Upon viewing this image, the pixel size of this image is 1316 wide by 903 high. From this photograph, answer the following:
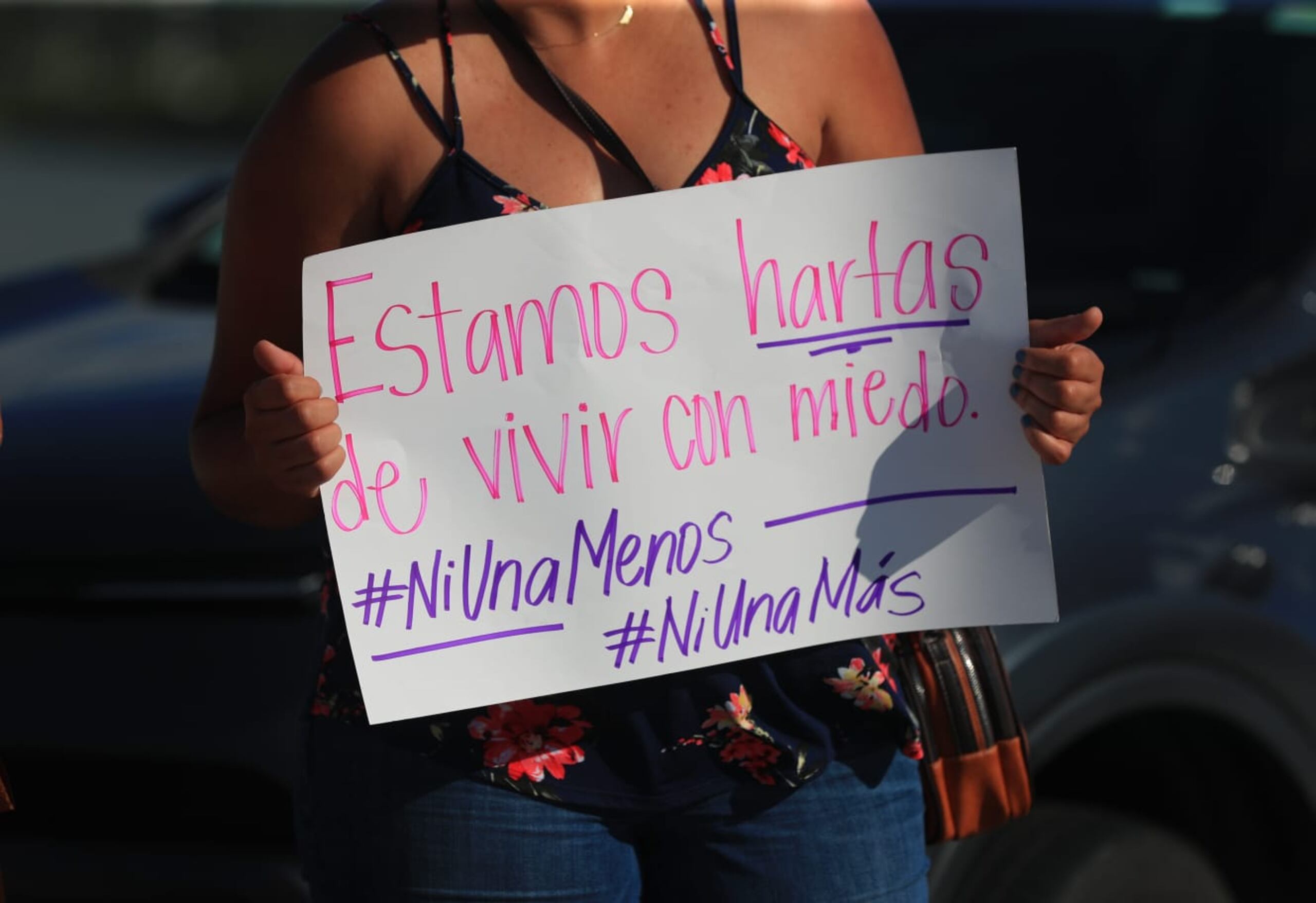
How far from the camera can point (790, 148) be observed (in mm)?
1474

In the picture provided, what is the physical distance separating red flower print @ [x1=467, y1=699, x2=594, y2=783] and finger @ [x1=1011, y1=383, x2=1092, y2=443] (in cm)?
50

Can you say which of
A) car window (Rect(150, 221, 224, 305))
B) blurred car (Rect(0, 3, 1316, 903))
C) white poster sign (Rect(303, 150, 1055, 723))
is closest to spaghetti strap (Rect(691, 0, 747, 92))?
white poster sign (Rect(303, 150, 1055, 723))

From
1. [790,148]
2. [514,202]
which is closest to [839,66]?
[790,148]

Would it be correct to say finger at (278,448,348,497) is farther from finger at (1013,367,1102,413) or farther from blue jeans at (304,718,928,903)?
finger at (1013,367,1102,413)

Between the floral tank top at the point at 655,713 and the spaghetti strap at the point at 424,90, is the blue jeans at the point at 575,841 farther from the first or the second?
the spaghetti strap at the point at 424,90

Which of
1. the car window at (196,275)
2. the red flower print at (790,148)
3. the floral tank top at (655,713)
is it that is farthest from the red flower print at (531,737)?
the car window at (196,275)

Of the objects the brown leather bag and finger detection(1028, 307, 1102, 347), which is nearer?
finger detection(1028, 307, 1102, 347)

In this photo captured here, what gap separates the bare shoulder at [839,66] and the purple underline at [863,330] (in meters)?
0.17

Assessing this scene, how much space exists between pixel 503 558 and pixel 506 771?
0.62 ft

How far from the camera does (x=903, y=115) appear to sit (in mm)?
1564

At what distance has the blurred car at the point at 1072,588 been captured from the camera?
6.67ft

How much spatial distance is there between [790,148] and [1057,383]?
1.08 ft

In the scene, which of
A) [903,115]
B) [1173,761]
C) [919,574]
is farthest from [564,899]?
[1173,761]

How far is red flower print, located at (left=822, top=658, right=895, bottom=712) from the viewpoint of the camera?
1.47 meters
